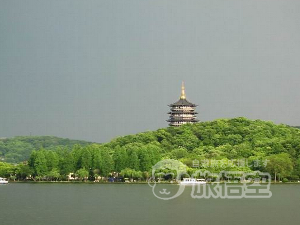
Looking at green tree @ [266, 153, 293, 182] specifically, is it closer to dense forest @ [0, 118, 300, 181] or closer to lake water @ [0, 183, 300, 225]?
dense forest @ [0, 118, 300, 181]

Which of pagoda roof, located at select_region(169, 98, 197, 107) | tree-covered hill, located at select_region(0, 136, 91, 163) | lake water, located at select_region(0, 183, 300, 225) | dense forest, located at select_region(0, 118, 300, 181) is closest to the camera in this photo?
lake water, located at select_region(0, 183, 300, 225)

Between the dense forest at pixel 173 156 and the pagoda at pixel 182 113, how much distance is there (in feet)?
34.7

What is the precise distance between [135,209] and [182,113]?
56.9m

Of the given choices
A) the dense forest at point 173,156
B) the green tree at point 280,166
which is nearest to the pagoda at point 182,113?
the dense forest at point 173,156

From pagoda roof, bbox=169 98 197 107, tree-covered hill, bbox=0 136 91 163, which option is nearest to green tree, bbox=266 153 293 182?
pagoda roof, bbox=169 98 197 107

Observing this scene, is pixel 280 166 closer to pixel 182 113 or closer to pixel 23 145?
pixel 182 113

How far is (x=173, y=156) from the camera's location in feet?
236

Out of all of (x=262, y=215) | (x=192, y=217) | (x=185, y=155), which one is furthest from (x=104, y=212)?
(x=185, y=155)

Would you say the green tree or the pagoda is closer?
the green tree

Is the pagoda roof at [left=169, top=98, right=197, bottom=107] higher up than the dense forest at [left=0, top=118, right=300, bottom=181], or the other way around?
the pagoda roof at [left=169, top=98, right=197, bottom=107]

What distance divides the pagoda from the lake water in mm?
44398

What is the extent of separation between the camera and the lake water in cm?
3272

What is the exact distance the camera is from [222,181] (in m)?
59.5

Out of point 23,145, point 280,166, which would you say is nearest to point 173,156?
point 280,166
